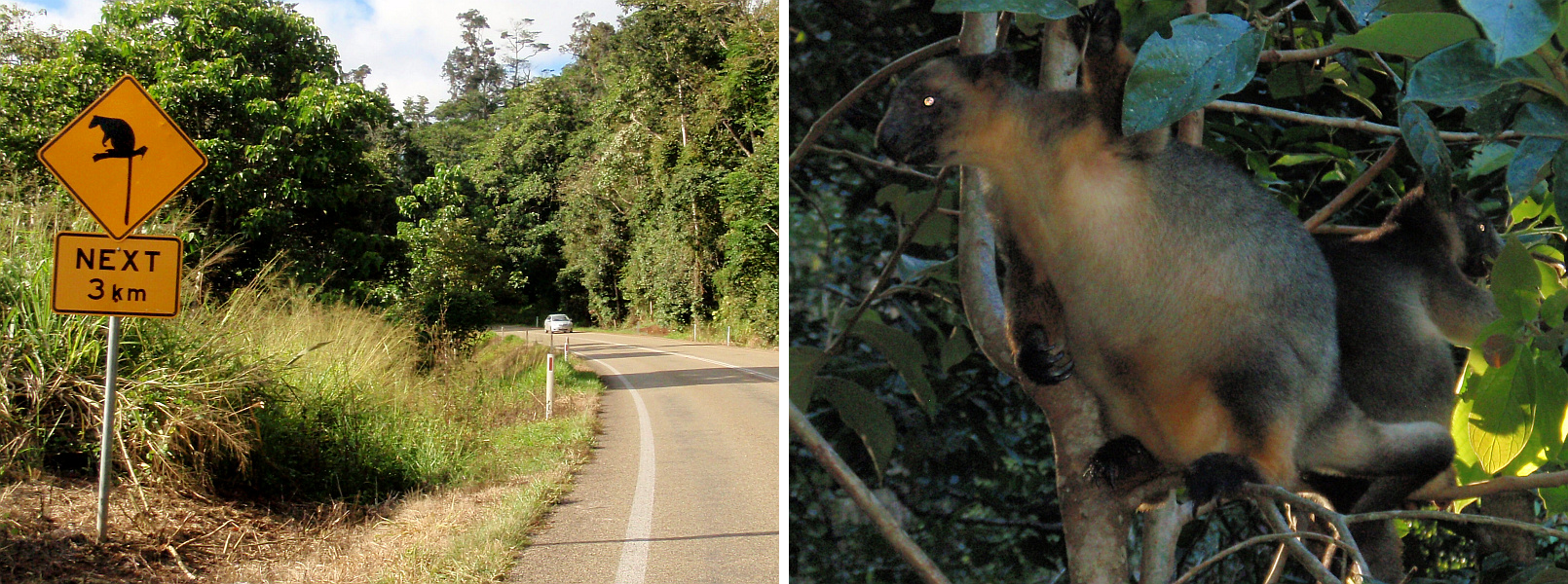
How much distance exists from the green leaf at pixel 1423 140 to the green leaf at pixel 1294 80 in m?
0.22

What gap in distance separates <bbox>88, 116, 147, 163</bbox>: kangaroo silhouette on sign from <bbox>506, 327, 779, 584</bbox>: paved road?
3070 millimetres

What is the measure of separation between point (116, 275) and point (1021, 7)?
4.88 meters

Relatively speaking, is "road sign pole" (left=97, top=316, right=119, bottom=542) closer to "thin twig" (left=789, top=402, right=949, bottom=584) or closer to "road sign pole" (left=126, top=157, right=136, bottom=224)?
"road sign pole" (left=126, top=157, right=136, bottom=224)

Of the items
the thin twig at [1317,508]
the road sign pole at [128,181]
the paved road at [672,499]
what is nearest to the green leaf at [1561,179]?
the thin twig at [1317,508]

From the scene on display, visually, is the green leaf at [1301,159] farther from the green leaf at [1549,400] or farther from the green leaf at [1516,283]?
the green leaf at [1549,400]

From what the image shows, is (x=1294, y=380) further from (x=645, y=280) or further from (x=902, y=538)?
(x=645, y=280)

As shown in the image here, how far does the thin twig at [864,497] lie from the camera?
5.07 ft

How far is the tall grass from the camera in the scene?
17.2ft

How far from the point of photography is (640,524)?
5.97m

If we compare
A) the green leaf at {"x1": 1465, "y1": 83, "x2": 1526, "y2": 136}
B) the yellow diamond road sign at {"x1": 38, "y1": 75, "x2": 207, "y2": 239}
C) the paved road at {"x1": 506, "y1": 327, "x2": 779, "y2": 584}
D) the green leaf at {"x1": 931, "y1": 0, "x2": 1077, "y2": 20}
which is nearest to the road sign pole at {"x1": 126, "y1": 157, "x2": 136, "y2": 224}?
the yellow diamond road sign at {"x1": 38, "y1": 75, "x2": 207, "y2": 239}

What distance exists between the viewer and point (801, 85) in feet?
5.10

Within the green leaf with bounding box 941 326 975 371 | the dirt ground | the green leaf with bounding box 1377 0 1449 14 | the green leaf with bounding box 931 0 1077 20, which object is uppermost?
the green leaf with bounding box 1377 0 1449 14

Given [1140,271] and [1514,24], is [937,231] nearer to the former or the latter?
[1140,271]

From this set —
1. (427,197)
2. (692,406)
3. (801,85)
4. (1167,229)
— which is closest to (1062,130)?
(1167,229)
